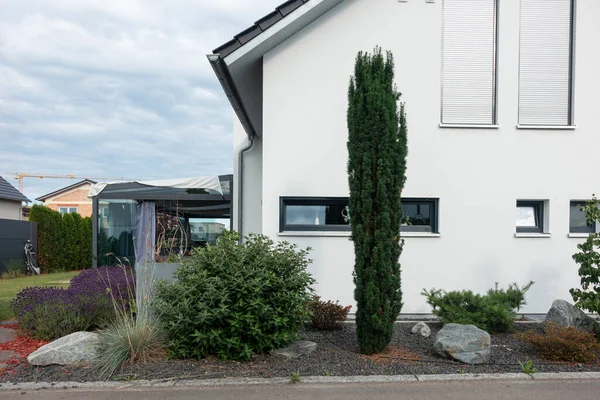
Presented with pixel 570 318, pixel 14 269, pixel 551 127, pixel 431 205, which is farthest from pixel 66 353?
pixel 14 269

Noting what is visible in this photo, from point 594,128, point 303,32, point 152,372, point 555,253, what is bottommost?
point 152,372

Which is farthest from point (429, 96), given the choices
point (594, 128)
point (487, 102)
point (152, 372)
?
point (152, 372)

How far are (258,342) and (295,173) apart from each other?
12.1ft

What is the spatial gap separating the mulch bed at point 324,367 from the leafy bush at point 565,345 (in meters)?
0.09

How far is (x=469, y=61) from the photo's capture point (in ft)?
29.5

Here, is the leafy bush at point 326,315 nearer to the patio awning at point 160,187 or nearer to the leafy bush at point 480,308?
the leafy bush at point 480,308

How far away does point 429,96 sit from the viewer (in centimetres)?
886

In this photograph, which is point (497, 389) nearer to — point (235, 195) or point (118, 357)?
point (118, 357)

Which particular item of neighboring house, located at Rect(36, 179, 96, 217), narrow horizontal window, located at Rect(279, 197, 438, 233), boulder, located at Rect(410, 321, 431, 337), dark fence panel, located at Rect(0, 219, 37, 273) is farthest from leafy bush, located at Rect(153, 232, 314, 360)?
neighboring house, located at Rect(36, 179, 96, 217)

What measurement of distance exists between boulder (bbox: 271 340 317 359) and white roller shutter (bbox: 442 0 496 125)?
16.8ft

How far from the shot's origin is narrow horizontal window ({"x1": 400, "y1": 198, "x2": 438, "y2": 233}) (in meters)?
8.77

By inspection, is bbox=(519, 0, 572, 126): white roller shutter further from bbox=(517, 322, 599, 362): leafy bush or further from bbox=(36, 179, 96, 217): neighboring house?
bbox=(36, 179, 96, 217): neighboring house

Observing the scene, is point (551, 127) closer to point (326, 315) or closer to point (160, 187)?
point (326, 315)

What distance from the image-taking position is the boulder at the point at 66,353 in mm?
5668
